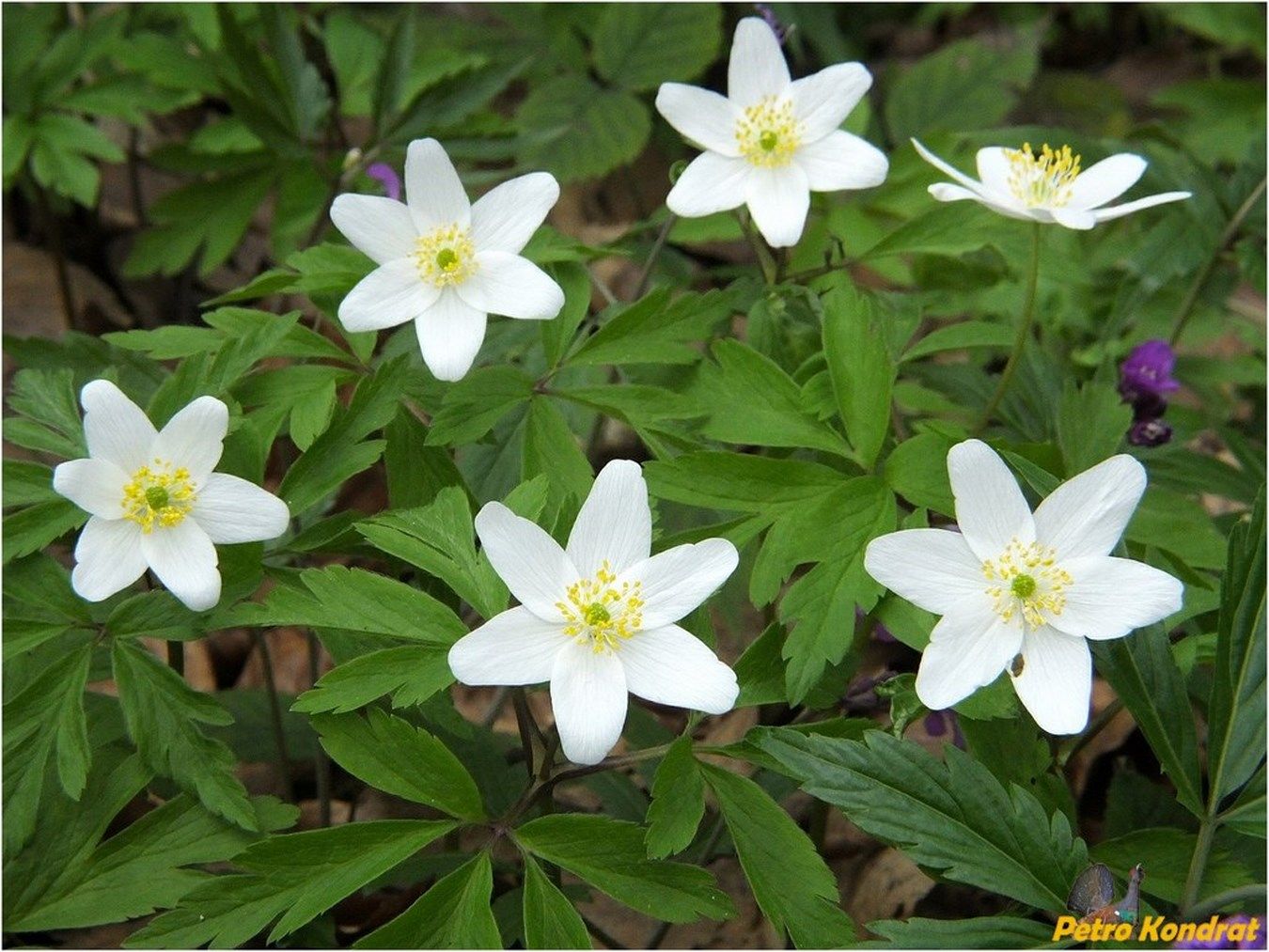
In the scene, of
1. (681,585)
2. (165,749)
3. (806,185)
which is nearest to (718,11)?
(806,185)

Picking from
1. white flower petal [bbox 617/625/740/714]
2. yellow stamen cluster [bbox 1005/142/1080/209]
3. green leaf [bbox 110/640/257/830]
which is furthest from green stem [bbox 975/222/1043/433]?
green leaf [bbox 110/640/257/830]

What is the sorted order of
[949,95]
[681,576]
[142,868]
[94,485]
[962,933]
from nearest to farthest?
1. [962,933]
2. [681,576]
3. [94,485]
4. [142,868]
5. [949,95]

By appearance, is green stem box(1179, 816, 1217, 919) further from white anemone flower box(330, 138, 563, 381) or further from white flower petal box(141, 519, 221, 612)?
white flower petal box(141, 519, 221, 612)

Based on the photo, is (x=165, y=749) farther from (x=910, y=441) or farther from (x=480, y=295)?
(x=910, y=441)

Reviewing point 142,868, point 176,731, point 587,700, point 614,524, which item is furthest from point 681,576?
point 142,868


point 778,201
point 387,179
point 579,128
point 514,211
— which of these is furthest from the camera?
point 579,128

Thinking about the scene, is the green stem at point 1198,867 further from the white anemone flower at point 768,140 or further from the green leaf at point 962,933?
the white anemone flower at point 768,140

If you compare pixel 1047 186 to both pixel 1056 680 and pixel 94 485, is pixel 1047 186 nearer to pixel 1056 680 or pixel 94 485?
pixel 1056 680
